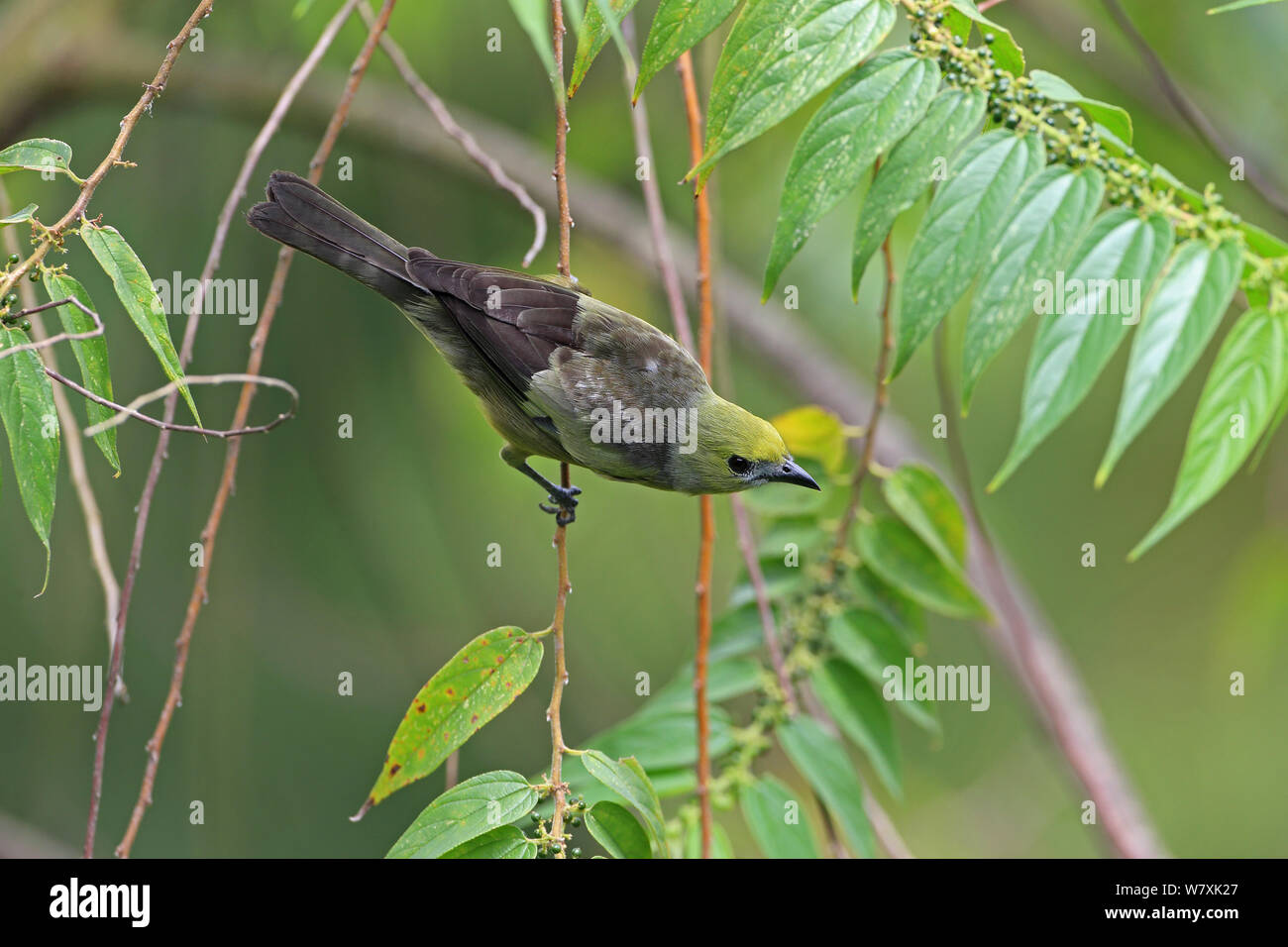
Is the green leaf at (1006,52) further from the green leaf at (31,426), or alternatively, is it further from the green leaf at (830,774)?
the green leaf at (31,426)

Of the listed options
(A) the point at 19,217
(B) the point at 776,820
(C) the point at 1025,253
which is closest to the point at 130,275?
(A) the point at 19,217

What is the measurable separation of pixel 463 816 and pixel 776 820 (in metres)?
0.98

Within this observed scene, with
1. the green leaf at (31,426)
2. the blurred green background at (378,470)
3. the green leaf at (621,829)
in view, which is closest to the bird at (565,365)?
the green leaf at (621,829)

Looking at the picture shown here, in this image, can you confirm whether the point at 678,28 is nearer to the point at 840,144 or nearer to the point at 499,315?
the point at 840,144

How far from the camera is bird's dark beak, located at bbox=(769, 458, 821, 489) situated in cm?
266

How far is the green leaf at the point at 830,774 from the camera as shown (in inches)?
96.6

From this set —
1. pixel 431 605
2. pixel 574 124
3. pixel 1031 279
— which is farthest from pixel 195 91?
pixel 1031 279

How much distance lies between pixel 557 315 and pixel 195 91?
2618 mm

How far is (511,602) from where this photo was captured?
4840mm

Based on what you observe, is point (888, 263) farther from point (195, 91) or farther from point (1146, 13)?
point (195, 91)

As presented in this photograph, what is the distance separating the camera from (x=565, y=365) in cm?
257

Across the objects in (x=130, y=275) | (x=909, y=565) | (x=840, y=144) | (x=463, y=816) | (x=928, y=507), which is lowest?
(x=463, y=816)

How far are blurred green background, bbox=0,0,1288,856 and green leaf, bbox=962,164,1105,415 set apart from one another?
2.11 metres

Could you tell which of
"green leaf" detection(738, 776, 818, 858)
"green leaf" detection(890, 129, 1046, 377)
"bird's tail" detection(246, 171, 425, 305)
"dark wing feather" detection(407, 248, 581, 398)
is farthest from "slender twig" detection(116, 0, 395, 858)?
"green leaf" detection(738, 776, 818, 858)
